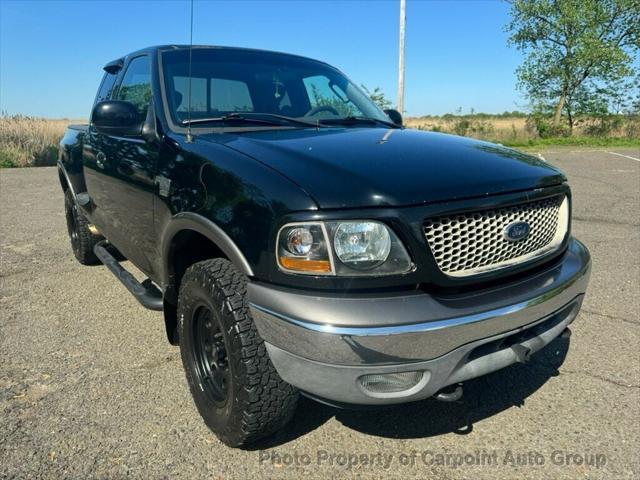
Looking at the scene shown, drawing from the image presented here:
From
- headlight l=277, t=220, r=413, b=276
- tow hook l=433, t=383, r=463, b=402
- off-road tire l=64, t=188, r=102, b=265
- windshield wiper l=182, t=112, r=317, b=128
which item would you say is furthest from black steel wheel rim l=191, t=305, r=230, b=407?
off-road tire l=64, t=188, r=102, b=265

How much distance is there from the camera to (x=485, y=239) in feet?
6.83

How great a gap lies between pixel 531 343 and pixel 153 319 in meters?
2.74

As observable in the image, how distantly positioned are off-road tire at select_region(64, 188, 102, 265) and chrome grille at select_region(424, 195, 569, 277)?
3.88 meters

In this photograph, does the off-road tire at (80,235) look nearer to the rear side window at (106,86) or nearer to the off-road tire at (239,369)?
the rear side window at (106,86)

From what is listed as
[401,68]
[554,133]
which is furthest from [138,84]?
[554,133]

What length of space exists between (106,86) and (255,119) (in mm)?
2277

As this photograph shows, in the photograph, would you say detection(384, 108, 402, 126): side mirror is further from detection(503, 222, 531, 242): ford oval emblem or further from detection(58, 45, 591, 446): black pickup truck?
detection(503, 222, 531, 242): ford oval emblem

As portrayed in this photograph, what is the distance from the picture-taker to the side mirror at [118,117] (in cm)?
292

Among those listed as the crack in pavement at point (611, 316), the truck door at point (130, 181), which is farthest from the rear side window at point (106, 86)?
the crack in pavement at point (611, 316)

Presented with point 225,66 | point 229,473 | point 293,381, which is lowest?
point 229,473

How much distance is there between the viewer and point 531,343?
2.21 meters

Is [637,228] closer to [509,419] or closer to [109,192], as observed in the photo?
[509,419]

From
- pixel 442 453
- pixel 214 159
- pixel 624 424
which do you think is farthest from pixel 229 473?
pixel 624 424

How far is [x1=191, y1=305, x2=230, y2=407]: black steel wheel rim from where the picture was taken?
239cm
